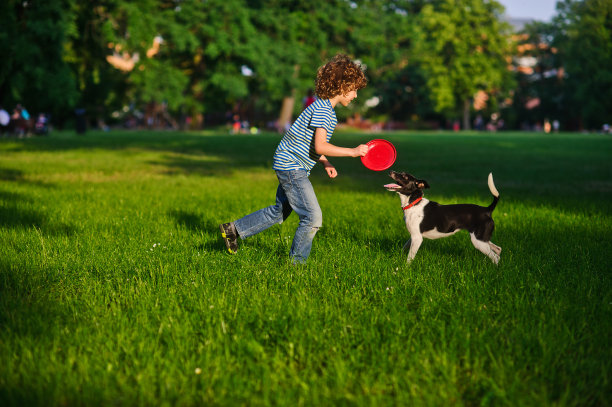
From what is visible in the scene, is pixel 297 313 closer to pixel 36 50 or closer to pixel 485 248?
pixel 485 248

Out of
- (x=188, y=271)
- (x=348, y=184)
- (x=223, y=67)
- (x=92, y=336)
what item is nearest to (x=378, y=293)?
(x=188, y=271)

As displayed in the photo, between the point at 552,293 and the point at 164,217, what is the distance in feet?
17.0

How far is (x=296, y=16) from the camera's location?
40.8 meters

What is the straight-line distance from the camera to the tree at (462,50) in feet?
237

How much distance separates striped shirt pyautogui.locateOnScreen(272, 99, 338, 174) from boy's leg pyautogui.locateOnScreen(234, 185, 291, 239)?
0.41m

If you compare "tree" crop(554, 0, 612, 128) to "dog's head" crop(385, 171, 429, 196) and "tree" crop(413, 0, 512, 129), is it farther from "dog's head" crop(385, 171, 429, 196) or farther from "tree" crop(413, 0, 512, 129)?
"dog's head" crop(385, 171, 429, 196)

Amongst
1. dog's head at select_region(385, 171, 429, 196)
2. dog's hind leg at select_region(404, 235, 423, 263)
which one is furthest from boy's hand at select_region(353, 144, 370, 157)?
dog's hind leg at select_region(404, 235, 423, 263)

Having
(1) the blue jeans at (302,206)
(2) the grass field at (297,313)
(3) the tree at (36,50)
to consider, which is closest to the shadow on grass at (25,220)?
(2) the grass field at (297,313)

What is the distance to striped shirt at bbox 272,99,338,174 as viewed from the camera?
4941 mm

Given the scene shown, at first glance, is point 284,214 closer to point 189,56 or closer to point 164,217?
point 164,217

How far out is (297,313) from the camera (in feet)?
12.5

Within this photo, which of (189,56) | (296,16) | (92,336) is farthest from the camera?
(189,56)

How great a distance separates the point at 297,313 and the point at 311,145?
1.84 meters

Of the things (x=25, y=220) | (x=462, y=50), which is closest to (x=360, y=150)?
(x=25, y=220)
